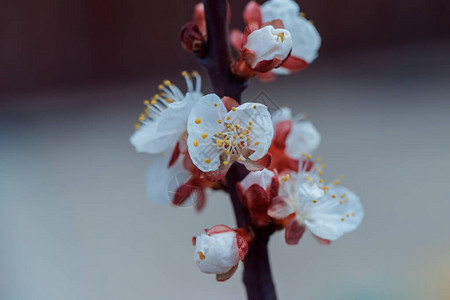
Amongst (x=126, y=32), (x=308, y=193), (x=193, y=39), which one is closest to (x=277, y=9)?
(x=193, y=39)

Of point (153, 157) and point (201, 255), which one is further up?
point (153, 157)

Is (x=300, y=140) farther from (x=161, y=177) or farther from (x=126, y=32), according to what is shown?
(x=126, y=32)

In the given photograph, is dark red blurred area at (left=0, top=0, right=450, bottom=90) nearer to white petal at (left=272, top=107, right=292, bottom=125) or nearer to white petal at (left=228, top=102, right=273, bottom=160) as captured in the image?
white petal at (left=272, top=107, right=292, bottom=125)

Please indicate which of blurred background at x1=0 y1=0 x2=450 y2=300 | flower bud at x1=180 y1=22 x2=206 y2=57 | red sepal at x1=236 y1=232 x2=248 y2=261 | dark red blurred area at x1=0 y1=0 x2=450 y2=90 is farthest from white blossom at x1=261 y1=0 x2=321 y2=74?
dark red blurred area at x1=0 y1=0 x2=450 y2=90

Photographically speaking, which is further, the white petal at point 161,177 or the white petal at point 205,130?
the white petal at point 161,177

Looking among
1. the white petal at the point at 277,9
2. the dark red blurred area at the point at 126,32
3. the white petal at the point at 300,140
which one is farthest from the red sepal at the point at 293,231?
the dark red blurred area at the point at 126,32

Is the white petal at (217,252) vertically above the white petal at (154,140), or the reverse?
the white petal at (154,140)

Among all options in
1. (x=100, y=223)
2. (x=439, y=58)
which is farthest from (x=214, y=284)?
(x=439, y=58)

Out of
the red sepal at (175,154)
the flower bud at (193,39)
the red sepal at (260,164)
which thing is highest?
the flower bud at (193,39)

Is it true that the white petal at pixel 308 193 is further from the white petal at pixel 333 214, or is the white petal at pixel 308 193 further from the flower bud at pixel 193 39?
the flower bud at pixel 193 39
